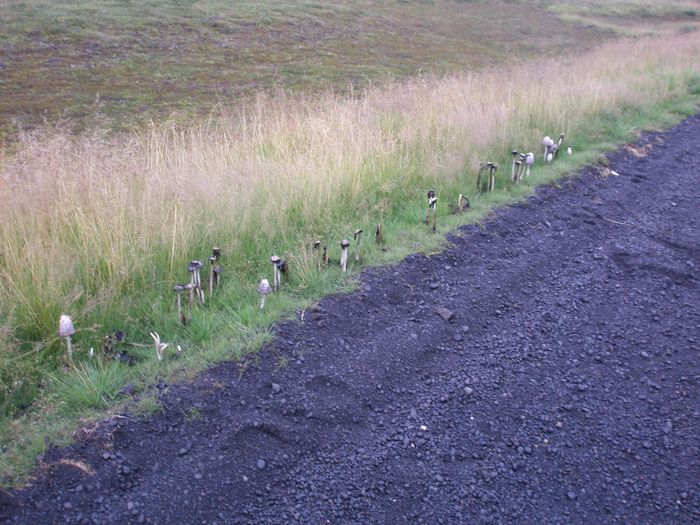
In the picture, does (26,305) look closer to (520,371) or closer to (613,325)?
(520,371)

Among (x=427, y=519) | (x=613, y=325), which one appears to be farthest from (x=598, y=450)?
(x=613, y=325)

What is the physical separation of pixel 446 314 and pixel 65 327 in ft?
8.74

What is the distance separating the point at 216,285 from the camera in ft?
16.4

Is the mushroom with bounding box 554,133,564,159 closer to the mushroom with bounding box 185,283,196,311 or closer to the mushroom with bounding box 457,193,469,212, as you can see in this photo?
the mushroom with bounding box 457,193,469,212

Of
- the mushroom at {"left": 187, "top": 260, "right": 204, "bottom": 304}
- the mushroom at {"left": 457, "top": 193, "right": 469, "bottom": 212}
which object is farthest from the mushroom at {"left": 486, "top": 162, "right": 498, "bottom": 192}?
the mushroom at {"left": 187, "top": 260, "right": 204, "bottom": 304}

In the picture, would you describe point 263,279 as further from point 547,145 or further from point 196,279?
point 547,145

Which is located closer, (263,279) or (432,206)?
(263,279)

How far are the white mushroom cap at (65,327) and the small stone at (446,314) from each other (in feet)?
8.48

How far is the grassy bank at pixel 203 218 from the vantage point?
4.04m

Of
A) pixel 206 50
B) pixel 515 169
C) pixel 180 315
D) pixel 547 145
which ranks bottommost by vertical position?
pixel 180 315

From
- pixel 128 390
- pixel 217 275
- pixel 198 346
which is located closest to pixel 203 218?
pixel 217 275

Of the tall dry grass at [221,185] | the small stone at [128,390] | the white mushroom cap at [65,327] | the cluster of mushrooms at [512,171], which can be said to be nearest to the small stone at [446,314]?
the tall dry grass at [221,185]

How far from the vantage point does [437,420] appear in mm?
3783

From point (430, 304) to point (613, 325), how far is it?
4.63 ft
